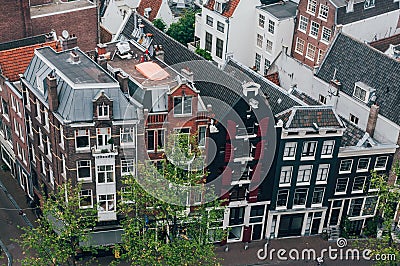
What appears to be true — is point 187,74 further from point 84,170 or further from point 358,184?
point 358,184

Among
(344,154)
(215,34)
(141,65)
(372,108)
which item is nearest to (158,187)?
(141,65)

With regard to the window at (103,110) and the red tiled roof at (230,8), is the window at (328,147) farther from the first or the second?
the red tiled roof at (230,8)

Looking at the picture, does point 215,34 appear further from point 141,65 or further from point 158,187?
point 158,187

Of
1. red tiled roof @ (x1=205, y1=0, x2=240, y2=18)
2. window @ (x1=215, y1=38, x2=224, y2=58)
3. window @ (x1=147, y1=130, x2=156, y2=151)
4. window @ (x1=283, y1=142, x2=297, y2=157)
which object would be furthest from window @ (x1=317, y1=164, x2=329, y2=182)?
red tiled roof @ (x1=205, y1=0, x2=240, y2=18)

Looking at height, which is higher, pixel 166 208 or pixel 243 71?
pixel 243 71

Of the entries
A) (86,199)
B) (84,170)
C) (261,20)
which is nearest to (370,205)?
(261,20)

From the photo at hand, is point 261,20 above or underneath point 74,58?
underneath

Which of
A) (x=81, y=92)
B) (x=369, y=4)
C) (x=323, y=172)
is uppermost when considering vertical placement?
(x=369, y=4)
